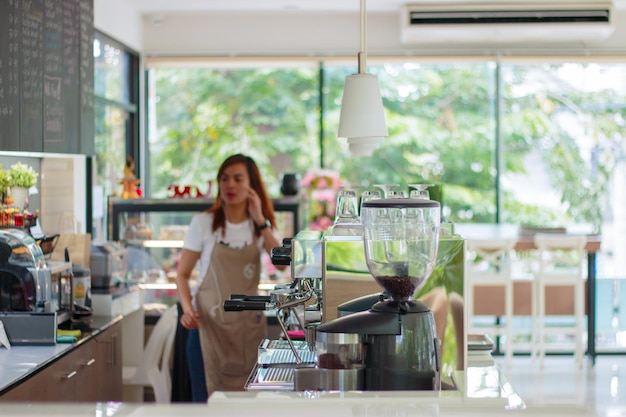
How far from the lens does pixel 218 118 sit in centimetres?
795

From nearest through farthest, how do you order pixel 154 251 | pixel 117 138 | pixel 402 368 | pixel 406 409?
pixel 406 409 → pixel 402 368 → pixel 154 251 → pixel 117 138

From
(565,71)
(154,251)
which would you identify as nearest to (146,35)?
(154,251)

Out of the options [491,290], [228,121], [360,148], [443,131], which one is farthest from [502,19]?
[360,148]

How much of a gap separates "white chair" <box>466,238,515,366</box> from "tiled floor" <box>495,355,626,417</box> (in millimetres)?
260

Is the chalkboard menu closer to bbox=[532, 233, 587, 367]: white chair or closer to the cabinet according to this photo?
the cabinet

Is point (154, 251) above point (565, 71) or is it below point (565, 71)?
below

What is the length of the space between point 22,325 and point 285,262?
4.31ft

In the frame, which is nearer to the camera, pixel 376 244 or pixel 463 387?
pixel 376 244

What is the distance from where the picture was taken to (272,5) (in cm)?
671

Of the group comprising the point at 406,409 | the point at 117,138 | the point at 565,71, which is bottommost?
the point at 406,409

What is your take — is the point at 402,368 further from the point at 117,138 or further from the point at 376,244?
the point at 117,138

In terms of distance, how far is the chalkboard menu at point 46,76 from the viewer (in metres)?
3.65

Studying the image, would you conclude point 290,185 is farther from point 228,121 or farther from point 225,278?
point 228,121

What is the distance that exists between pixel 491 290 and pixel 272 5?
2.67 metres
